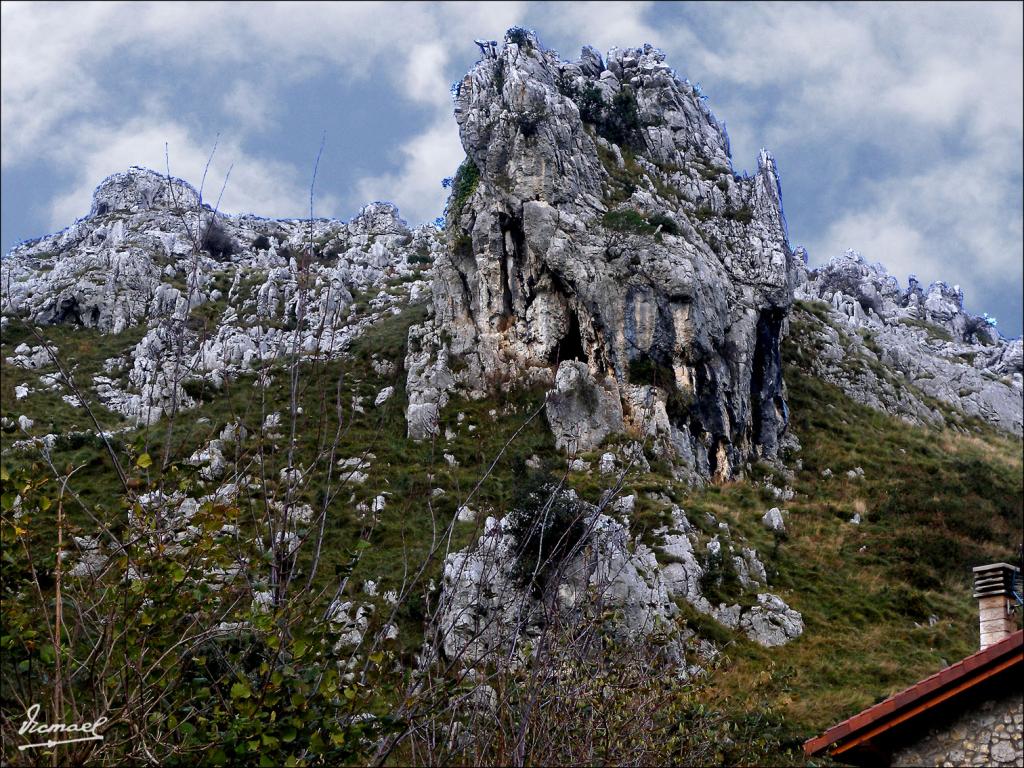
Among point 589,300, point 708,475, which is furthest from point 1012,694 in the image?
point 589,300

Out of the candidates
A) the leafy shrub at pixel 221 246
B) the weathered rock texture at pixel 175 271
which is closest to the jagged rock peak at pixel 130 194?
the weathered rock texture at pixel 175 271

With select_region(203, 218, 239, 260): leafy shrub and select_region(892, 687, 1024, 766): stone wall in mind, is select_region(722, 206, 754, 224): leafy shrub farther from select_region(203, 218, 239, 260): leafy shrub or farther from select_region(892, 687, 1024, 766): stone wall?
select_region(203, 218, 239, 260): leafy shrub

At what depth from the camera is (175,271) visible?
2121 inches

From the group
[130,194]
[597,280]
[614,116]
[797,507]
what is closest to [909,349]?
[614,116]

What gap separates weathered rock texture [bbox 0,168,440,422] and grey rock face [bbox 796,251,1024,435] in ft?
78.4

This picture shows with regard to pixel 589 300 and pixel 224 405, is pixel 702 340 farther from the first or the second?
pixel 224 405

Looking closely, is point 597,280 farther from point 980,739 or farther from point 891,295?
point 891,295

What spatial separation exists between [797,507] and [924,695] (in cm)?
2288

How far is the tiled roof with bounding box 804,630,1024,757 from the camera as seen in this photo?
799cm

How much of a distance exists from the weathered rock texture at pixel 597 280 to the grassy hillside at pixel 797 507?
5.64 ft

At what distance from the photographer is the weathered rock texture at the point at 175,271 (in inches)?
1587

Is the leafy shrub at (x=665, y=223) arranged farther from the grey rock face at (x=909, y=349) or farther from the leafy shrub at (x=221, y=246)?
the leafy shrub at (x=221, y=246)

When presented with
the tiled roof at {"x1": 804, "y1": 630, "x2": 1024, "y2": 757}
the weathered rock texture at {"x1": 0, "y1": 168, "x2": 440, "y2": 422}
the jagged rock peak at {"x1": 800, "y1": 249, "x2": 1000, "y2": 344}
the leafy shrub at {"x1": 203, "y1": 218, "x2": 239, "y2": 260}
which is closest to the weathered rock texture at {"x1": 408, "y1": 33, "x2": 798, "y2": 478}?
the weathered rock texture at {"x1": 0, "y1": 168, "x2": 440, "y2": 422}

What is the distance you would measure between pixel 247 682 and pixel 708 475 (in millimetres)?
27479
